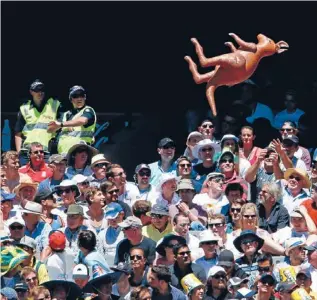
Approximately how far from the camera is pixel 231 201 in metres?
17.7

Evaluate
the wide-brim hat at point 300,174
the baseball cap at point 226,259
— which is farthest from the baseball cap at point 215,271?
the wide-brim hat at point 300,174

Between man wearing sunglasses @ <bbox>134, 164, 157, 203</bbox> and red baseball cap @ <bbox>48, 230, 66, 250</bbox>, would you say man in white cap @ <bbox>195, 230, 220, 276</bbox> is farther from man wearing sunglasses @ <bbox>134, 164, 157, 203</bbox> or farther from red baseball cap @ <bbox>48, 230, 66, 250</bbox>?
man wearing sunglasses @ <bbox>134, 164, 157, 203</bbox>

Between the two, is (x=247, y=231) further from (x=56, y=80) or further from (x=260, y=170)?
(x=56, y=80)

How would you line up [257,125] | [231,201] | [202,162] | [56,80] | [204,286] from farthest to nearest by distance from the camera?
1. [56,80]
2. [257,125]
3. [202,162]
4. [231,201]
5. [204,286]

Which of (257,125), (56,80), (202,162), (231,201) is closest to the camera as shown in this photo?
(231,201)

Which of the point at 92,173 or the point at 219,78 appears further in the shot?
the point at 219,78

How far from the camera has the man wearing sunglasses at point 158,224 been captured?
17.1m

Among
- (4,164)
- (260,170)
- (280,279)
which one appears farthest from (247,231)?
(4,164)

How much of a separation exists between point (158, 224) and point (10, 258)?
5.09 feet

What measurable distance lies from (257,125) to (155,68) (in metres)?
2.31

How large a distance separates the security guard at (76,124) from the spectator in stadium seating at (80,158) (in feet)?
1.92

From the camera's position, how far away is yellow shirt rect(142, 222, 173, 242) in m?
17.1

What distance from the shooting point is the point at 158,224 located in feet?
56.2

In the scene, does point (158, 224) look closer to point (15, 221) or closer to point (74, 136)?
point (15, 221)
